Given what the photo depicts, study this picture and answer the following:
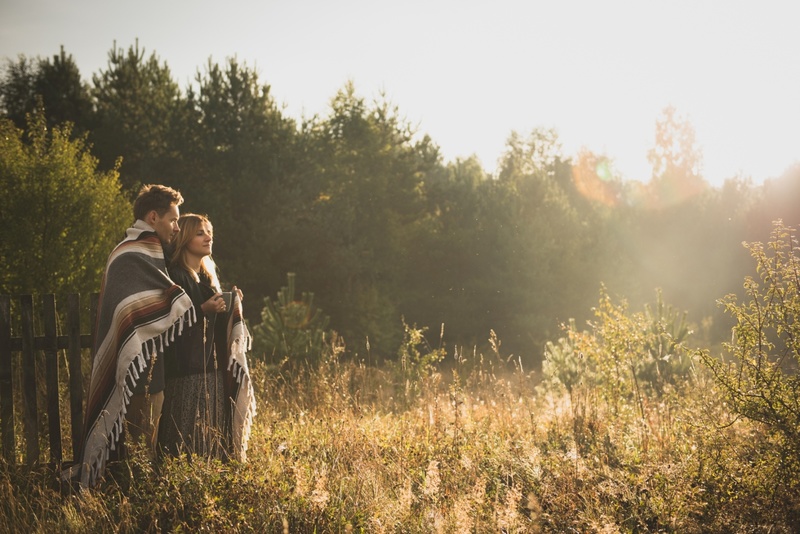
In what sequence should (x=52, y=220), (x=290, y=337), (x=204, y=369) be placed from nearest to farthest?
(x=204, y=369), (x=52, y=220), (x=290, y=337)

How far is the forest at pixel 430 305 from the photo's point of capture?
11.1 feet

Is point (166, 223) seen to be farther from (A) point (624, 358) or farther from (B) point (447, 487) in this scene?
(A) point (624, 358)

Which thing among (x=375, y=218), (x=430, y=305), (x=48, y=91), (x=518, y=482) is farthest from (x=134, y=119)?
(x=518, y=482)

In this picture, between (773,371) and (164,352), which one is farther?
(164,352)

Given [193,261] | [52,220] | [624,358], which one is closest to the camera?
[193,261]

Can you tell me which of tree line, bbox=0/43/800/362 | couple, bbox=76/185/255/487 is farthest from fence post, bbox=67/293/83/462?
tree line, bbox=0/43/800/362

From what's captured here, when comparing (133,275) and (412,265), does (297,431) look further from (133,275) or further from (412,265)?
(412,265)

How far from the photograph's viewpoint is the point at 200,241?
425 cm

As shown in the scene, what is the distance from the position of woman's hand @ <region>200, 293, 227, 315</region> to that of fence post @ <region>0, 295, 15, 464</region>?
1302 millimetres

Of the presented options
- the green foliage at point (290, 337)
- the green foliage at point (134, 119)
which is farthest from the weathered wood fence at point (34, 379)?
the green foliage at point (134, 119)

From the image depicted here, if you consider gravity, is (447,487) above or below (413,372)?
above

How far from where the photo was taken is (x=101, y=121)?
19328mm

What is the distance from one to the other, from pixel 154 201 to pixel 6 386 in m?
1.63

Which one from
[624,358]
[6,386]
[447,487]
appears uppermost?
[6,386]
